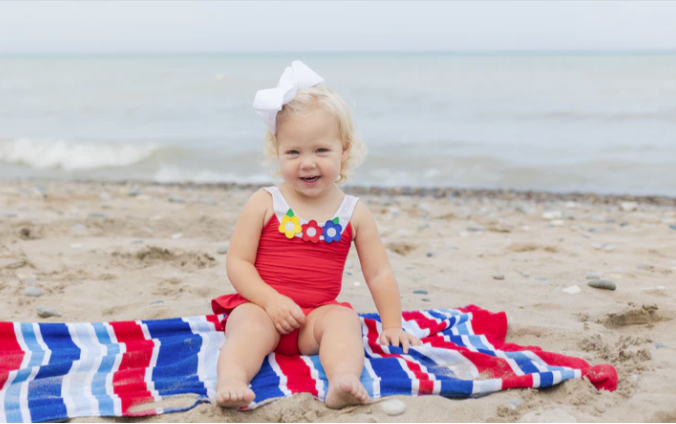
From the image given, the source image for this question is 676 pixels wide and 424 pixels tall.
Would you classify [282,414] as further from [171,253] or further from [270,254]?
[171,253]

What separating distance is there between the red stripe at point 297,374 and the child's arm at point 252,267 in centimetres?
13

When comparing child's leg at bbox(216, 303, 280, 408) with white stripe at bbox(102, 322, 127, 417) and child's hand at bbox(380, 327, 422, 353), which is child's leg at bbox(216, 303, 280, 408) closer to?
white stripe at bbox(102, 322, 127, 417)

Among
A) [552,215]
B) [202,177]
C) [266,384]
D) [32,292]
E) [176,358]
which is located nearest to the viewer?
[266,384]

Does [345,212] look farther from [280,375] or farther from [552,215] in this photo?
[552,215]

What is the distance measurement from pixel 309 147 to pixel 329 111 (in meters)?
0.19

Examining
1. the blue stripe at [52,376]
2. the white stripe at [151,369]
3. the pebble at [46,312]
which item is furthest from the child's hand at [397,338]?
the pebble at [46,312]

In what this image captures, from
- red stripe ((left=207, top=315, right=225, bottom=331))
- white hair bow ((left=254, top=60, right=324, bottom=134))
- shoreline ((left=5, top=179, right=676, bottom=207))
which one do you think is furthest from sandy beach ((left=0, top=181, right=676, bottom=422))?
shoreline ((left=5, top=179, right=676, bottom=207))

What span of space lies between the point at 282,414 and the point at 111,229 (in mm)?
3743

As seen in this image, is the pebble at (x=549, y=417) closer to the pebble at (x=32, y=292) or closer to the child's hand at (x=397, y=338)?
the child's hand at (x=397, y=338)

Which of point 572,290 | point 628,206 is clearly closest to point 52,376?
point 572,290

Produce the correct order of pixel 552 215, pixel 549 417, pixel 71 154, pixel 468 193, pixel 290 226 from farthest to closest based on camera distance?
pixel 71 154 → pixel 468 193 → pixel 552 215 → pixel 290 226 → pixel 549 417

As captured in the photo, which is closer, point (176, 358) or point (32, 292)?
point (176, 358)

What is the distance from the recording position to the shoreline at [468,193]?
8781mm

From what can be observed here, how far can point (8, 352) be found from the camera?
2.84m
